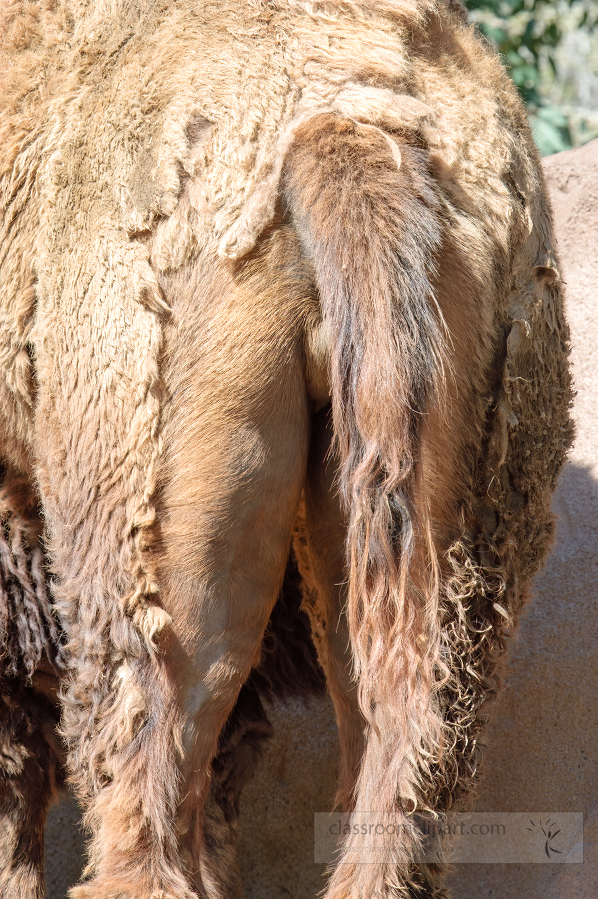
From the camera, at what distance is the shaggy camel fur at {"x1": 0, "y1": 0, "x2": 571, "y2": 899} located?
4.62 ft

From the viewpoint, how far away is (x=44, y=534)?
5.55 feet

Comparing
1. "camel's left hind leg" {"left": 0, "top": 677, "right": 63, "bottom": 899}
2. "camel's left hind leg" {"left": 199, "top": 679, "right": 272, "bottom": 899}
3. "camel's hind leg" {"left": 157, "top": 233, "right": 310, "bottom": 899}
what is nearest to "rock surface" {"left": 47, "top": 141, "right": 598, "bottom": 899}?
"camel's left hind leg" {"left": 199, "top": 679, "right": 272, "bottom": 899}

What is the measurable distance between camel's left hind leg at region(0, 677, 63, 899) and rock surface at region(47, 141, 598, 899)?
3.00ft

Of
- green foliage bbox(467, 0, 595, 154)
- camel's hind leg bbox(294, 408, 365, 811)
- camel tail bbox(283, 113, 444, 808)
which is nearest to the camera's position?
camel tail bbox(283, 113, 444, 808)

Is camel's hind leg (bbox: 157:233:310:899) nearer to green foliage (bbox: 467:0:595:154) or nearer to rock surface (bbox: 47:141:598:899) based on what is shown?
rock surface (bbox: 47:141:598:899)

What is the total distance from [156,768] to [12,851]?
0.77 m

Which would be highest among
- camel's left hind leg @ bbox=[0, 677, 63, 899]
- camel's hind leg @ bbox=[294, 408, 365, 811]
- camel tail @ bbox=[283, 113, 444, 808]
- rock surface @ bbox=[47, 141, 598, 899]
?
camel tail @ bbox=[283, 113, 444, 808]

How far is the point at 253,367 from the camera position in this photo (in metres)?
1.43

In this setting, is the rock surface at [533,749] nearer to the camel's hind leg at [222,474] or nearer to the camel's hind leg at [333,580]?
the camel's hind leg at [333,580]

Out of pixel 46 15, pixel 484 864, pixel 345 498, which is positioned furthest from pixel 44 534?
pixel 484 864

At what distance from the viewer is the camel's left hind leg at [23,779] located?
193cm

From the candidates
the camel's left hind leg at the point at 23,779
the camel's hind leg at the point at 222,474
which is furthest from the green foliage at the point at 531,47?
the camel's left hind leg at the point at 23,779

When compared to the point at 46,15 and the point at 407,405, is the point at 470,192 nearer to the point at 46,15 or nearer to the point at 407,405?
the point at 407,405

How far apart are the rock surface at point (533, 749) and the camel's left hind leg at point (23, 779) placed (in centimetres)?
91
